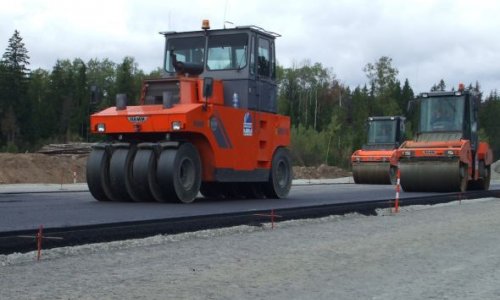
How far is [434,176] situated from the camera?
800 inches

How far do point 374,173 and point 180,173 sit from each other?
57.9 feet

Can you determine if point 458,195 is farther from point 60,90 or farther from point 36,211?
point 60,90

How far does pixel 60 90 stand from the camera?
3396 inches

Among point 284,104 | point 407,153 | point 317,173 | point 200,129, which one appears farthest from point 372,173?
point 284,104

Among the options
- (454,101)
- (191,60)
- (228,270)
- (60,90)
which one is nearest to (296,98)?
(60,90)

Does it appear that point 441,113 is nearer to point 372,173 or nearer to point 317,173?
point 372,173

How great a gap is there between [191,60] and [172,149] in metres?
3.01

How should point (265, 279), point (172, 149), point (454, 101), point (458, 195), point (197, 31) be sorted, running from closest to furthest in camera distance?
1. point (265, 279)
2. point (172, 149)
3. point (197, 31)
4. point (458, 195)
5. point (454, 101)

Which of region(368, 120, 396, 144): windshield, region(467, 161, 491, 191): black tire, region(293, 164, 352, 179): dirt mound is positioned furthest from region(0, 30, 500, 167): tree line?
region(467, 161, 491, 191): black tire

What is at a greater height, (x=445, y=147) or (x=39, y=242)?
(x=445, y=147)

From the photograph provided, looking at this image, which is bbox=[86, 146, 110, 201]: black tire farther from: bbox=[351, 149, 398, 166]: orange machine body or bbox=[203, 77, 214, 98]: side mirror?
bbox=[351, 149, 398, 166]: orange machine body

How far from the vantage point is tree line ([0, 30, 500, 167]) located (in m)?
66.1

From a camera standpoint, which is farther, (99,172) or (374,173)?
(374,173)

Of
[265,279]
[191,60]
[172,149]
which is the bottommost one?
[265,279]
